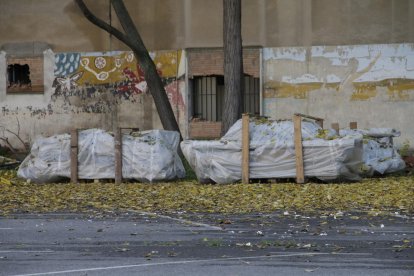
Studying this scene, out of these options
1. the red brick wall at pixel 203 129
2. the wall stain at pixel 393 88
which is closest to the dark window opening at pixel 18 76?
the red brick wall at pixel 203 129

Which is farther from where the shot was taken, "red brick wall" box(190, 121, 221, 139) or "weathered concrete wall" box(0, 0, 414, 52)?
"red brick wall" box(190, 121, 221, 139)

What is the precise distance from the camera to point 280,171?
18719mm

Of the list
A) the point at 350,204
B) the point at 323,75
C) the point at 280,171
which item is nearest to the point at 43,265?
the point at 350,204

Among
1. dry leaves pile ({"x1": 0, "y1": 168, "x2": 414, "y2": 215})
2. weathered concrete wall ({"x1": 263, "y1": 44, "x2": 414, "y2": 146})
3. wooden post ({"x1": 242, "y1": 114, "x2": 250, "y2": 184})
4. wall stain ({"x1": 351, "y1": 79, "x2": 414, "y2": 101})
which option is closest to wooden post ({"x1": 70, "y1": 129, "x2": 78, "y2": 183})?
dry leaves pile ({"x1": 0, "y1": 168, "x2": 414, "y2": 215})

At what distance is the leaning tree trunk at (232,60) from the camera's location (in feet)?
72.4

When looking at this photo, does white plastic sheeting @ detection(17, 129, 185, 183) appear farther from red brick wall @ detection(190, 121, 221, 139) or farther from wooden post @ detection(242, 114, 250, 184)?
red brick wall @ detection(190, 121, 221, 139)

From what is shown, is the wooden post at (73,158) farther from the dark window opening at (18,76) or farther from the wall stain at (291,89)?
the dark window opening at (18,76)

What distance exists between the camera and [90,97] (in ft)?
98.3

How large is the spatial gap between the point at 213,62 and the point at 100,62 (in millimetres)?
3948

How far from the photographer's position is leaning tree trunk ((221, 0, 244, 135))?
2206 centimetres

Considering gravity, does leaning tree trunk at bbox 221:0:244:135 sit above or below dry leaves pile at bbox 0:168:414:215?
above

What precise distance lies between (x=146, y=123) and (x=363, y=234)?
19.1 metres

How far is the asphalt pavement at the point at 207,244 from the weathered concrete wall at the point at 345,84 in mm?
15179

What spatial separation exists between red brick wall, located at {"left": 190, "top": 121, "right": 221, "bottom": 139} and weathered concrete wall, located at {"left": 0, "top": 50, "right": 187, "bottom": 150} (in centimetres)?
32
